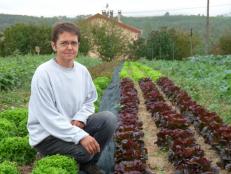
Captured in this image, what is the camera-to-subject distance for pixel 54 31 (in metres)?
4.57

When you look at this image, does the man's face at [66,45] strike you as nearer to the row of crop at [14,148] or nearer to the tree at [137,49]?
the row of crop at [14,148]

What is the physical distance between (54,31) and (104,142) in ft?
4.19

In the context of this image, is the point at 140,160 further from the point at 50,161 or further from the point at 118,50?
the point at 118,50

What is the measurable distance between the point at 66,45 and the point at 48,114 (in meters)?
0.70

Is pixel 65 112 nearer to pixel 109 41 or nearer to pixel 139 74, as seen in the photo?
pixel 139 74

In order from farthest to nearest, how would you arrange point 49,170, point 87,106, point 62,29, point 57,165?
point 87,106 < point 62,29 < point 57,165 < point 49,170

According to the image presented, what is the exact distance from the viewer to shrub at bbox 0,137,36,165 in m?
5.10

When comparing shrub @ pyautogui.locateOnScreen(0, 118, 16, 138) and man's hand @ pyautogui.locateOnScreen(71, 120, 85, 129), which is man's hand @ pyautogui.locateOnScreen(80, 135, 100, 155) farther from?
shrub @ pyautogui.locateOnScreen(0, 118, 16, 138)

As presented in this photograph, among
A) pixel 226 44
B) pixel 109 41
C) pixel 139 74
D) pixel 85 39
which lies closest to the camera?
pixel 139 74

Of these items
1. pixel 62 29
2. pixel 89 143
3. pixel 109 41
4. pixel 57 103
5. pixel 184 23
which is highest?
pixel 62 29

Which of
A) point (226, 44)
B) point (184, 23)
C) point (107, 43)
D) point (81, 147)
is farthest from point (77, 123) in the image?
point (184, 23)

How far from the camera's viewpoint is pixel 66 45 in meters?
4.56

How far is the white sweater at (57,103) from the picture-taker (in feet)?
14.6

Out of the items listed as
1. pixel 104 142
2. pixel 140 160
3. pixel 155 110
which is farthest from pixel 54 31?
pixel 155 110
